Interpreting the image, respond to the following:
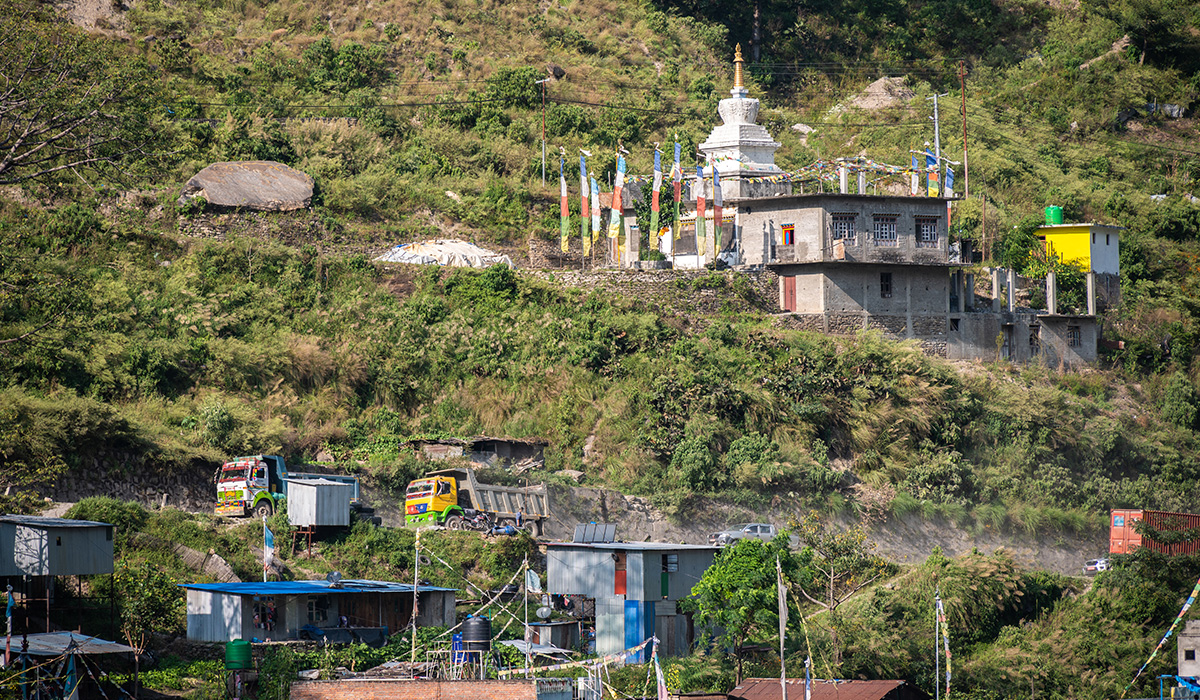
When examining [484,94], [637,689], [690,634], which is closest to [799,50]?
[484,94]

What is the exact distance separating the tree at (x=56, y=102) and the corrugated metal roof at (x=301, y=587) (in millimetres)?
9699

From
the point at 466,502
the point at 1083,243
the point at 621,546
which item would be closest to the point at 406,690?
the point at 621,546

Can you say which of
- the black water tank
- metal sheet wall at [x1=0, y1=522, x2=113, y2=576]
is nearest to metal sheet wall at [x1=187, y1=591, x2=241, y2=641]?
metal sheet wall at [x1=0, y1=522, x2=113, y2=576]

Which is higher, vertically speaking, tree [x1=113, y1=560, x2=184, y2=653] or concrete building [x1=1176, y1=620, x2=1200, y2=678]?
tree [x1=113, y1=560, x2=184, y2=653]

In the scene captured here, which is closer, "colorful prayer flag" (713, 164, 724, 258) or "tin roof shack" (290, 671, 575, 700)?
"tin roof shack" (290, 671, 575, 700)

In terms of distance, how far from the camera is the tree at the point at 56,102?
26.5 m

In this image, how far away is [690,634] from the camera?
125 feet

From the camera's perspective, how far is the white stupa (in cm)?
5662

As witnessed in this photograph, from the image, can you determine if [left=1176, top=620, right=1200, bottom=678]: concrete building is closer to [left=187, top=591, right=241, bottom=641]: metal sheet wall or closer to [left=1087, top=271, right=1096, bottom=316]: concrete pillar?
[left=187, top=591, right=241, bottom=641]: metal sheet wall

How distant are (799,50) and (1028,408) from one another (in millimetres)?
35255

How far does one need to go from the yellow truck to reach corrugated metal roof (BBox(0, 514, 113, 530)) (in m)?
10.5

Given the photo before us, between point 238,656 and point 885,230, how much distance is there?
31947mm

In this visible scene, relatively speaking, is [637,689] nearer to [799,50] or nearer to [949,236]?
[949,236]

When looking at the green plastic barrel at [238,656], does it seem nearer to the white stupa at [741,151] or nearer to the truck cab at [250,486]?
the truck cab at [250,486]
